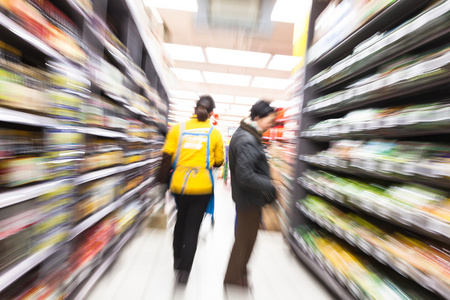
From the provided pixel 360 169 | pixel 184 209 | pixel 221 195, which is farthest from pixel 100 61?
pixel 221 195

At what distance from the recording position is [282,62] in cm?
519

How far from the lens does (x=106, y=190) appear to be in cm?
201

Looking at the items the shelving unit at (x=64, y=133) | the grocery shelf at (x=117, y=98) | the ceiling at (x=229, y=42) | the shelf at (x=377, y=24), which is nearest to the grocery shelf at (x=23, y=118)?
the shelving unit at (x=64, y=133)

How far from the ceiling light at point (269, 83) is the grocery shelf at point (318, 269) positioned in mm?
4752

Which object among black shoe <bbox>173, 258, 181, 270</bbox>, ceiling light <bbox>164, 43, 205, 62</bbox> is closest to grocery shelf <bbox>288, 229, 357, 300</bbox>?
black shoe <bbox>173, 258, 181, 270</bbox>

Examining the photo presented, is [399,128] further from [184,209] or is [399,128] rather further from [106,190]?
[106,190]

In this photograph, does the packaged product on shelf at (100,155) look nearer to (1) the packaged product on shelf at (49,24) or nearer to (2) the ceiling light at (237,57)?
(1) the packaged product on shelf at (49,24)

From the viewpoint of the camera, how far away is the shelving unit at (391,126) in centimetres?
113

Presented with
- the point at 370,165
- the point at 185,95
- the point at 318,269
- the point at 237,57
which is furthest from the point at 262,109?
the point at 185,95

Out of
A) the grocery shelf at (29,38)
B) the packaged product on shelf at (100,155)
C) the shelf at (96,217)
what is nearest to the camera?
the grocery shelf at (29,38)

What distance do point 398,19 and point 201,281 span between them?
97.6 inches

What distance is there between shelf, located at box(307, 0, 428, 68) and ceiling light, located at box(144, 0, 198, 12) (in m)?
2.18

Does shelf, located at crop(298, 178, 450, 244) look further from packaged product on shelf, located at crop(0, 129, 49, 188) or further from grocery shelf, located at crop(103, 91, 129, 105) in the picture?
grocery shelf, located at crop(103, 91, 129, 105)

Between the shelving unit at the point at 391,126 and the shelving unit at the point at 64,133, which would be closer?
the shelving unit at the point at 64,133
